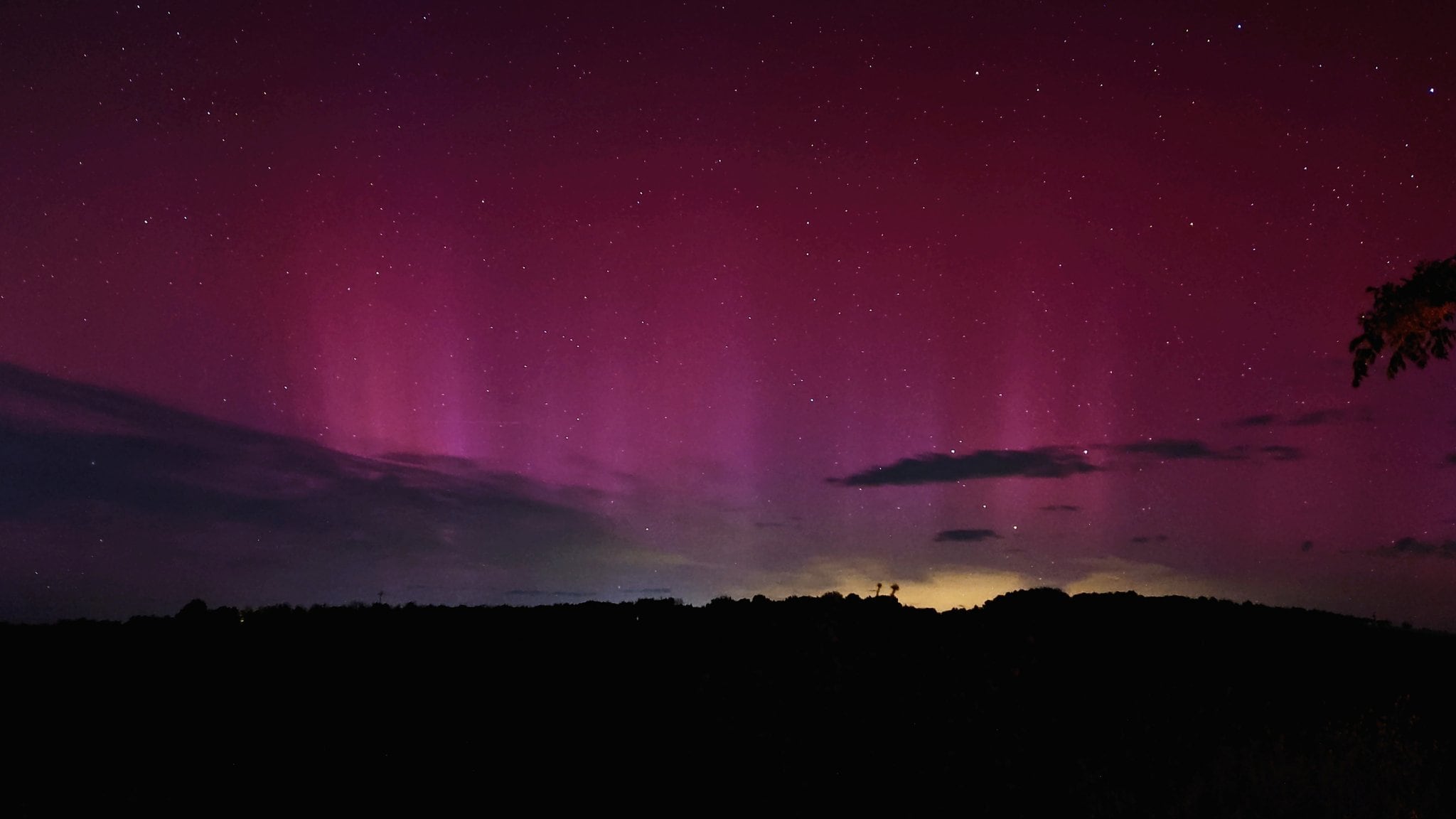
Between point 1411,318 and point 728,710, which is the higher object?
point 1411,318

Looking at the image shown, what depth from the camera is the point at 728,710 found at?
40.6 feet

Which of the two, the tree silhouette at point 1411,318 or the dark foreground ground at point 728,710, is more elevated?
the tree silhouette at point 1411,318

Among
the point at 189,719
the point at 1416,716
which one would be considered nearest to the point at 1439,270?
the point at 1416,716

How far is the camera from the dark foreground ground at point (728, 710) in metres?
11.0

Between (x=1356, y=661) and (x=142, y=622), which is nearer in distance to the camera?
(x=142, y=622)

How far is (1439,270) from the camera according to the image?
1230cm

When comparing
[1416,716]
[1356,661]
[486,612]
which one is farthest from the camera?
[1356,661]

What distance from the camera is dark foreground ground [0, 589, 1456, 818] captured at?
1102 centimetres

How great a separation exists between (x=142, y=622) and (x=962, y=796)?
10.3 m

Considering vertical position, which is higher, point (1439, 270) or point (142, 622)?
point (1439, 270)

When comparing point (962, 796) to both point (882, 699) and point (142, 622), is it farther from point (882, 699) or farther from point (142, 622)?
point (142, 622)

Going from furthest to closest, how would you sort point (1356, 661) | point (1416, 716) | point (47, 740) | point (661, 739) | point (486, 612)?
point (1356, 661), point (486, 612), point (1416, 716), point (661, 739), point (47, 740)

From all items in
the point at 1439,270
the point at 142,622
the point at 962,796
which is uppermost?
the point at 1439,270

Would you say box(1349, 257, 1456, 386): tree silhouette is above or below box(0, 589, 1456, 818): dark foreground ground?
above
